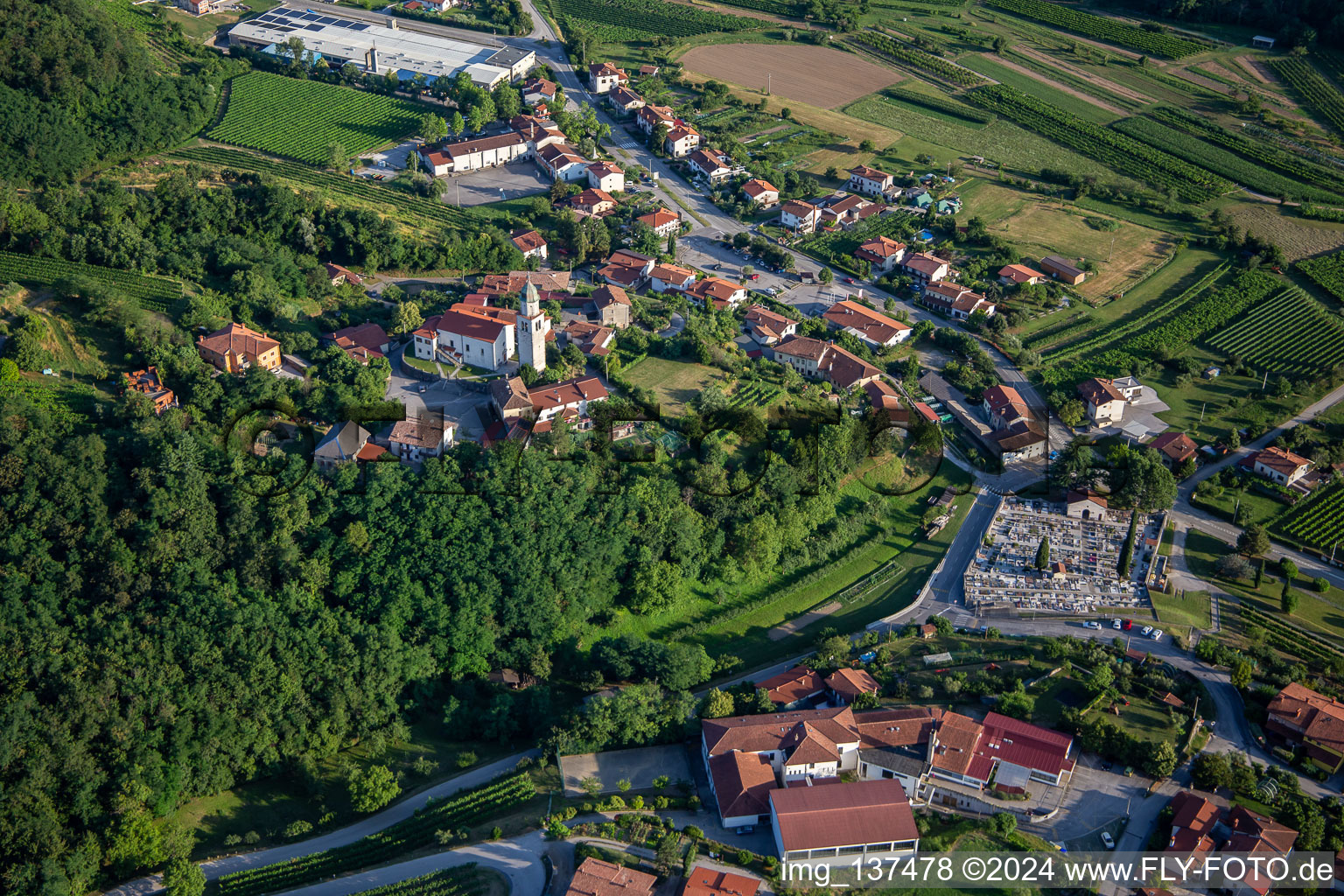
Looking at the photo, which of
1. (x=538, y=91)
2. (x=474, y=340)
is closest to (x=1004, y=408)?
(x=474, y=340)

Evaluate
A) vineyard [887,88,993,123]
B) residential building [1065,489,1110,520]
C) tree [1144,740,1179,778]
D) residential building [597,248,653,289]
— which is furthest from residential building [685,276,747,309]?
vineyard [887,88,993,123]

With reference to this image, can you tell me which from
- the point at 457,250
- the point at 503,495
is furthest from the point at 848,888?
the point at 457,250

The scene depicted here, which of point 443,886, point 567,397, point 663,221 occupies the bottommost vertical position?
point 443,886

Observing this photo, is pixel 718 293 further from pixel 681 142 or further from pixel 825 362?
pixel 681 142

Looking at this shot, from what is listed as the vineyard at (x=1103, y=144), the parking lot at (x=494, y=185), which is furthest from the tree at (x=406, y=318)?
the vineyard at (x=1103, y=144)

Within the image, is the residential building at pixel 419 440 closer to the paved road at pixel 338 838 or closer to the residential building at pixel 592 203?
the paved road at pixel 338 838

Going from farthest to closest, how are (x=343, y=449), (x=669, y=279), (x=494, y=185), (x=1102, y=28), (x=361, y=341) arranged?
(x=1102, y=28), (x=494, y=185), (x=669, y=279), (x=361, y=341), (x=343, y=449)

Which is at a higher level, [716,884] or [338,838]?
[716,884]

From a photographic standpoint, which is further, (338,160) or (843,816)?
(338,160)
